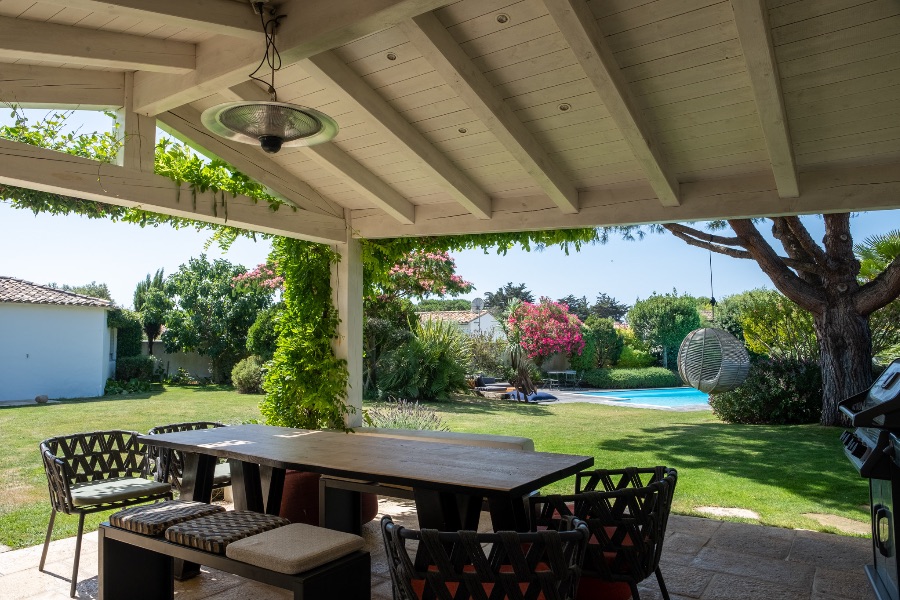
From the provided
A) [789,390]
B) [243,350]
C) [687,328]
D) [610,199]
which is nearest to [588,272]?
[687,328]

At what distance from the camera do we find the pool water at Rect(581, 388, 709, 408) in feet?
52.8

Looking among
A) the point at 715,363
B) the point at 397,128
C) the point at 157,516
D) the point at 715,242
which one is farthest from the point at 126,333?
the point at 157,516

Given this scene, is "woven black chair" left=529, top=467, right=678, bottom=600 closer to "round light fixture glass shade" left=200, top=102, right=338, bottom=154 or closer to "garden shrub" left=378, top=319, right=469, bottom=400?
"round light fixture glass shade" left=200, top=102, right=338, bottom=154

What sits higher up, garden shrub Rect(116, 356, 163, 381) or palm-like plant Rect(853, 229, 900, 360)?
palm-like plant Rect(853, 229, 900, 360)

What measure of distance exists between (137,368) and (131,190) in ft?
49.0

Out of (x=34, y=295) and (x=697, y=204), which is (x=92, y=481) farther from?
(x=34, y=295)

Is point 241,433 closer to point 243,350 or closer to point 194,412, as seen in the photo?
point 194,412

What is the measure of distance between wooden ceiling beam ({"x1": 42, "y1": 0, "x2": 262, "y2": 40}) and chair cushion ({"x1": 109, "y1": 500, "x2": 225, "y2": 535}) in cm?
213

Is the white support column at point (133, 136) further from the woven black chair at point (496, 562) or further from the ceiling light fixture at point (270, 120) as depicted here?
the woven black chair at point (496, 562)

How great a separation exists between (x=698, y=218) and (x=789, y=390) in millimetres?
7431

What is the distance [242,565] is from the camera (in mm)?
2367

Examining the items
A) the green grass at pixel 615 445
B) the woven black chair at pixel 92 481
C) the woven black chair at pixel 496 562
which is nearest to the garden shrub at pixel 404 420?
the green grass at pixel 615 445

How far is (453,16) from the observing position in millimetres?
2979

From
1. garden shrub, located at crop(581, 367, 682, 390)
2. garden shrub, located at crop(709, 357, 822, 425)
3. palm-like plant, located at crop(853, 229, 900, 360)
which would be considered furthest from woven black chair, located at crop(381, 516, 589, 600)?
garden shrub, located at crop(581, 367, 682, 390)
